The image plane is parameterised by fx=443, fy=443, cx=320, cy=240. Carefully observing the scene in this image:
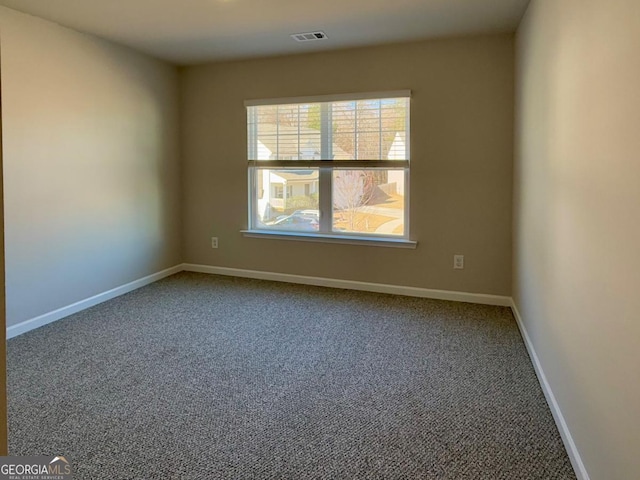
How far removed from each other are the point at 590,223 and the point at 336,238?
2.90m

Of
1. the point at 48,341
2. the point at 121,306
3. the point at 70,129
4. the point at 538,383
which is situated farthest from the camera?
the point at 121,306

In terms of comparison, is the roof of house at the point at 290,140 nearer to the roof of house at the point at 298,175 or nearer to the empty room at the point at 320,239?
the empty room at the point at 320,239

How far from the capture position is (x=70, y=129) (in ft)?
11.9

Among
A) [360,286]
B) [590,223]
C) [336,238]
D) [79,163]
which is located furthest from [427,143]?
[79,163]

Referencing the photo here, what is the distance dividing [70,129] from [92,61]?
0.66 metres

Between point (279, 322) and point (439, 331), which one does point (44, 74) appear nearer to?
point (279, 322)

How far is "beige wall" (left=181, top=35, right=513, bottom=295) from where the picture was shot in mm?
3820

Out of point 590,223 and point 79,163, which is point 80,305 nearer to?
point 79,163

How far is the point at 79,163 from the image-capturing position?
372 centimetres

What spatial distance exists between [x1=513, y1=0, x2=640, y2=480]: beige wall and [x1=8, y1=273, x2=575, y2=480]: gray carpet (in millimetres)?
351

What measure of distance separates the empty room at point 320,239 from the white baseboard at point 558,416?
0.02 m

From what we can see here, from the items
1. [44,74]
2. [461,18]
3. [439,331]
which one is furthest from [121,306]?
[461,18]

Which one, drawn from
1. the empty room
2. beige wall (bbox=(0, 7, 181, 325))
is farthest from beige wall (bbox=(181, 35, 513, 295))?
beige wall (bbox=(0, 7, 181, 325))

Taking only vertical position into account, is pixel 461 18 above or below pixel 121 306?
above
